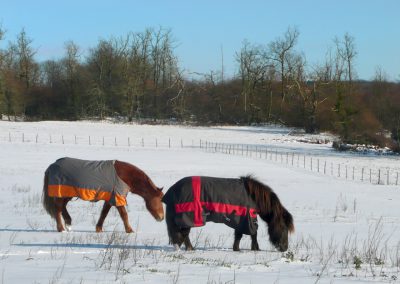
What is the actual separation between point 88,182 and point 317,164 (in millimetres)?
28341

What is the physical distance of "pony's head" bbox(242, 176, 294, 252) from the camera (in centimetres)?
857

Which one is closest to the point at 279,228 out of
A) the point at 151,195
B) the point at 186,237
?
the point at 186,237

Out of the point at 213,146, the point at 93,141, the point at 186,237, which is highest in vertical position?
the point at 186,237

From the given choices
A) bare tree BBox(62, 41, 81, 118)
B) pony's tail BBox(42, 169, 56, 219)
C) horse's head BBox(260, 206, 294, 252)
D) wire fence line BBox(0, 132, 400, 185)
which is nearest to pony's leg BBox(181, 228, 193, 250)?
horse's head BBox(260, 206, 294, 252)

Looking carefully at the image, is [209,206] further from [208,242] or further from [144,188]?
[144,188]

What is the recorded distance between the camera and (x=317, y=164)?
3669 cm

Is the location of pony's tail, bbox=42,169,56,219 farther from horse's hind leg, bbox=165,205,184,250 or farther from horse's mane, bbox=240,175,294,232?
horse's mane, bbox=240,175,294,232

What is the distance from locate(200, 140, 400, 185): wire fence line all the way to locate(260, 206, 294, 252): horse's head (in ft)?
64.7

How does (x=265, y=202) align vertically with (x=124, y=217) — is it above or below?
above

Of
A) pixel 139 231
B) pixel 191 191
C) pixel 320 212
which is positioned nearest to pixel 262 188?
pixel 191 191

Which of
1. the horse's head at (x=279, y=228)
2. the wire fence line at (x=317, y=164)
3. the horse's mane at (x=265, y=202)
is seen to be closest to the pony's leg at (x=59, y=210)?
the horse's mane at (x=265, y=202)

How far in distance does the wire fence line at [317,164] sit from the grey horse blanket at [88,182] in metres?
19.8

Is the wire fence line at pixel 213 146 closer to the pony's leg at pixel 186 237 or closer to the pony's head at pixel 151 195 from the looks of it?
the pony's head at pixel 151 195

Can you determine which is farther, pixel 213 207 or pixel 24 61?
pixel 24 61
